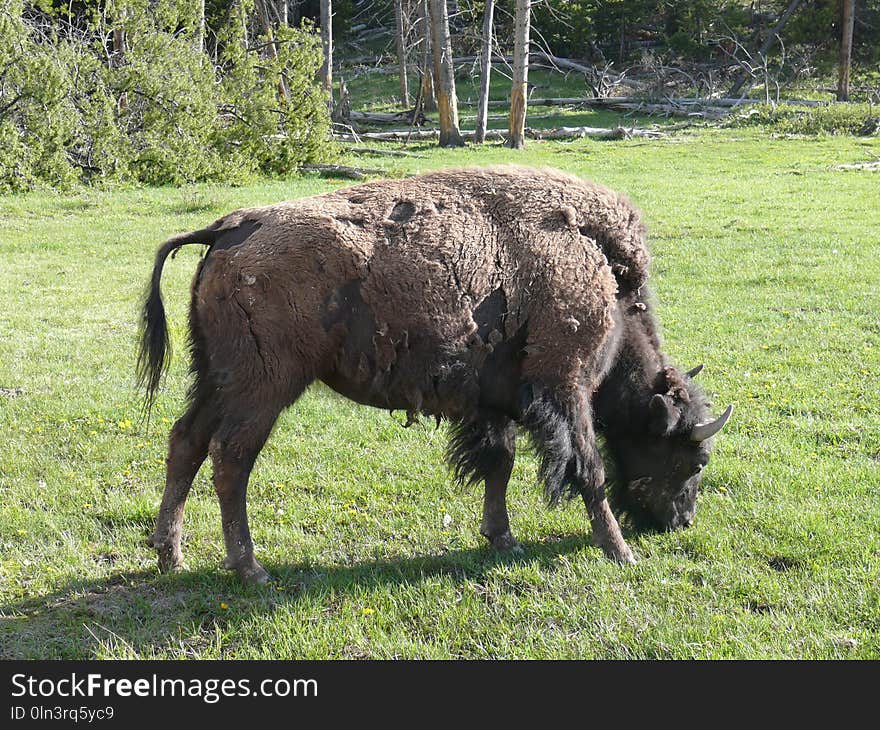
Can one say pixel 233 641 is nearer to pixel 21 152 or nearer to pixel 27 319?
pixel 27 319

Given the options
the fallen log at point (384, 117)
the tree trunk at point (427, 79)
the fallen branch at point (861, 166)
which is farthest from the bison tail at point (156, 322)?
the fallen log at point (384, 117)

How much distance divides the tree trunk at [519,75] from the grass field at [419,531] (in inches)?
628

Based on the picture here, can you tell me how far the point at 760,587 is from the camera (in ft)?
14.7

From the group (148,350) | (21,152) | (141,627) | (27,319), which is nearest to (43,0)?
(21,152)

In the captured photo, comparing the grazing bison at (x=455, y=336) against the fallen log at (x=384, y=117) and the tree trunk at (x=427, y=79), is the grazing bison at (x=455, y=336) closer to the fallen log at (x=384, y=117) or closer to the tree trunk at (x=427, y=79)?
the tree trunk at (x=427, y=79)

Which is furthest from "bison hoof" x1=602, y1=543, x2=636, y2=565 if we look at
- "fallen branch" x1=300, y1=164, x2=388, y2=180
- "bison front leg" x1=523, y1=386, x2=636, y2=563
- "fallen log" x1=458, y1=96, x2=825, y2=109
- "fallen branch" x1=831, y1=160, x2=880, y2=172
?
"fallen log" x1=458, y1=96, x2=825, y2=109

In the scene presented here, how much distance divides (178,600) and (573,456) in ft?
7.19

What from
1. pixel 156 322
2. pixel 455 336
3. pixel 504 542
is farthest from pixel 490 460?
pixel 156 322

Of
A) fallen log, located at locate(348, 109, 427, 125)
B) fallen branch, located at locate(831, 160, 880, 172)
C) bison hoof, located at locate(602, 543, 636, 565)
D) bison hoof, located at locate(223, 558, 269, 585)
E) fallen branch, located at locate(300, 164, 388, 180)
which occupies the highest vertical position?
fallen log, located at locate(348, 109, 427, 125)

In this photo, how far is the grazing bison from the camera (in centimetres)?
446

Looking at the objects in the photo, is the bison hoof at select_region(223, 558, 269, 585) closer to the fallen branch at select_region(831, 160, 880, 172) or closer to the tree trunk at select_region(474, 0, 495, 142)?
the fallen branch at select_region(831, 160, 880, 172)

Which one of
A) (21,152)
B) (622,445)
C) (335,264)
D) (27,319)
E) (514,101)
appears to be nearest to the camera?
(335,264)

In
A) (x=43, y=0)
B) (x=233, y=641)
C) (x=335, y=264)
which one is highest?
(x=43, y=0)

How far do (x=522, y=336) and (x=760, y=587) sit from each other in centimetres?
176
